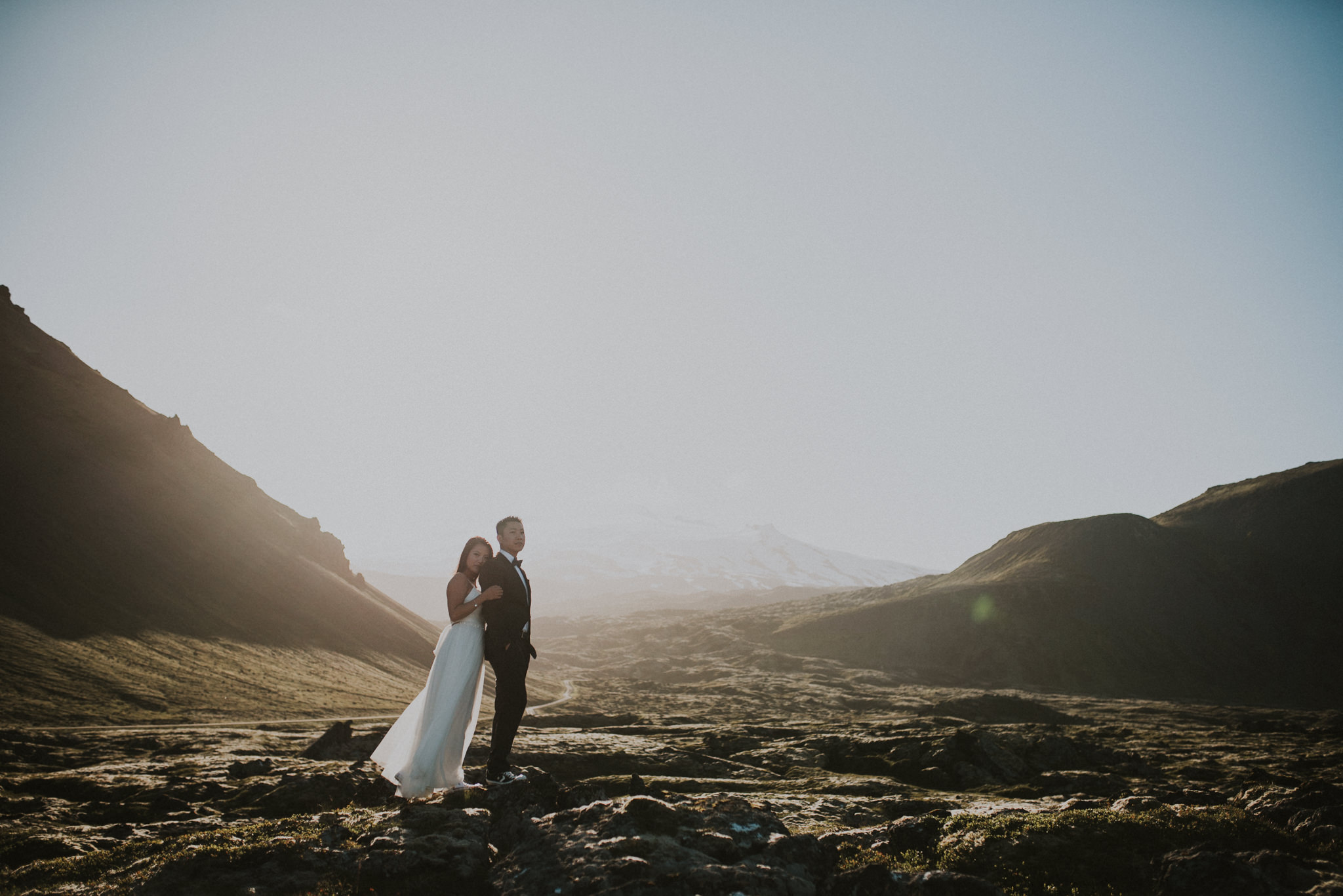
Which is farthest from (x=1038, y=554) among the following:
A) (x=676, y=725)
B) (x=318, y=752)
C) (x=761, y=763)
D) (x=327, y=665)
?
(x=318, y=752)

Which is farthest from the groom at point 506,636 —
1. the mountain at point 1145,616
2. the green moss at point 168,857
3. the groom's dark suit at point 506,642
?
the mountain at point 1145,616

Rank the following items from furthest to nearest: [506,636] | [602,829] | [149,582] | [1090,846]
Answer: [149,582] → [506,636] → [1090,846] → [602,829]

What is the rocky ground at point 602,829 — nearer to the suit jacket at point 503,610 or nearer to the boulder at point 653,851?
the boulder at point 653,851

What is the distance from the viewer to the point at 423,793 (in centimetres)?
1145

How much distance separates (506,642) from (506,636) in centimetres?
10

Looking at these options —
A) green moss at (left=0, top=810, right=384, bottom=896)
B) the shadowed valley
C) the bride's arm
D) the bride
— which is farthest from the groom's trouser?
green moss at (left=0, top=810, right=384, bottom=896)

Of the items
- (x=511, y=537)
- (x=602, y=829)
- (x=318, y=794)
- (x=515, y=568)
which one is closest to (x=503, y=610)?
(x=515, y=568)

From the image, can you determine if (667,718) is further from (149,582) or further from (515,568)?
(515,568)

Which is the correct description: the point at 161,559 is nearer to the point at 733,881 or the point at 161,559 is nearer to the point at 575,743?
the point at 575,743

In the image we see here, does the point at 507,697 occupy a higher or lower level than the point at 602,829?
→ higher

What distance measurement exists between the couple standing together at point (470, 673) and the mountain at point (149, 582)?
5342 cm

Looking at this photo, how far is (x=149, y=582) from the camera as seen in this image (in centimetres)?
8000

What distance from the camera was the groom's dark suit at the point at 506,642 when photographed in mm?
11555

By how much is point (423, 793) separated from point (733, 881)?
6.35 meters
